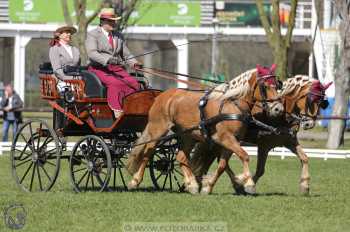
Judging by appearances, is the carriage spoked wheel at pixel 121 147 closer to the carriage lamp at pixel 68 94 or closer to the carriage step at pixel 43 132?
the carriage lamp at pixel 68 94

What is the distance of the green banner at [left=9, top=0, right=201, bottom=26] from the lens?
4412cm

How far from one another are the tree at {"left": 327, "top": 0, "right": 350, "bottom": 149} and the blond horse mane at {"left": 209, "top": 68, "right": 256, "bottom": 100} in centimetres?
1459

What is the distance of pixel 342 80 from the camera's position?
28625 mm

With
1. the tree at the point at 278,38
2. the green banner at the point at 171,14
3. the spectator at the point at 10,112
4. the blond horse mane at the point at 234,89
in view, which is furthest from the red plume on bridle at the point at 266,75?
the green banner at the point at 171,14

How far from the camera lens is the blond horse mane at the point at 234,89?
12.8m

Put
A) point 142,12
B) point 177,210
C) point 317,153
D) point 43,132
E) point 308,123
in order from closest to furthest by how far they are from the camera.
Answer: point 177,210, point 308,123, point 43,132, point 317,153, point 142,12

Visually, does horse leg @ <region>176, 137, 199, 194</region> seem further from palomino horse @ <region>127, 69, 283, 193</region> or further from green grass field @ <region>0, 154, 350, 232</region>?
green grass field @ <region>0, 154, 350, 232</region>

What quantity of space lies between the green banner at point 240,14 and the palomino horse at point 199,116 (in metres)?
31.4

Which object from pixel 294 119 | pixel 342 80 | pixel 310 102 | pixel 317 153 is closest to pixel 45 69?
pixel 294 119

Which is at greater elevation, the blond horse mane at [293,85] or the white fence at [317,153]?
the blond horse mane at [293,85]

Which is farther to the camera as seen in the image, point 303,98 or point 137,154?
point 137,154

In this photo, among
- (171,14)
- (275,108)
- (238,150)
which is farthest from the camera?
(171,14)

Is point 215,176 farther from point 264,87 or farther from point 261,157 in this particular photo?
point 264,87

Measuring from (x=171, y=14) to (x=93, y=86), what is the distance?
3084 centimetres
